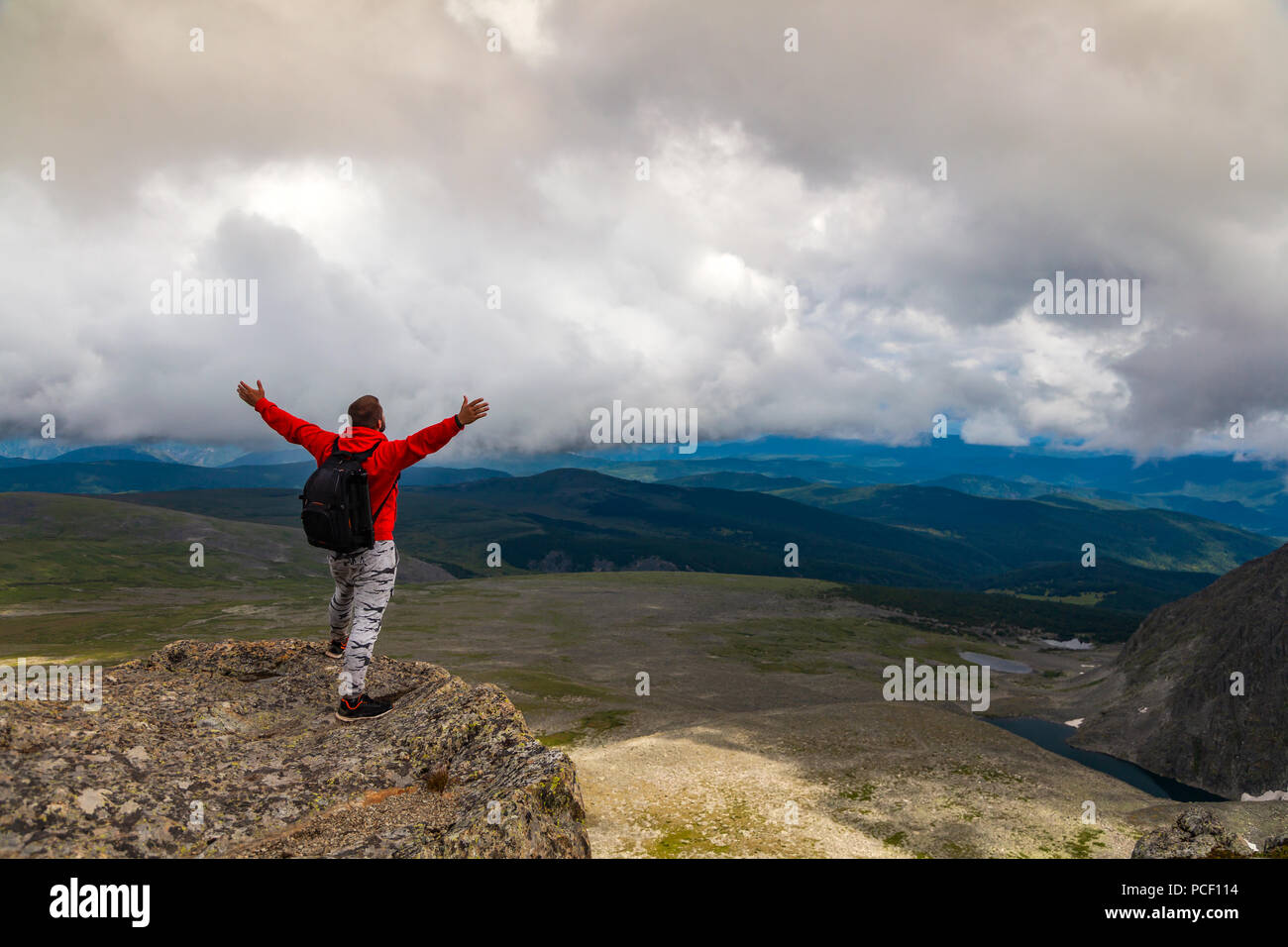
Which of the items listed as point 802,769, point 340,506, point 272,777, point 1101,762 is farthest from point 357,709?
point 1101,762

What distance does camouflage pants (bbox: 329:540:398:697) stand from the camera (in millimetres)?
13711

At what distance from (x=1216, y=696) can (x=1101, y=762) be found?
47.5 ft

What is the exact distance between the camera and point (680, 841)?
2864cm

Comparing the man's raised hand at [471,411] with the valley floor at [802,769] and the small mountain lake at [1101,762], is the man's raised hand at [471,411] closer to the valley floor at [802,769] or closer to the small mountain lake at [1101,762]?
the valley floor at [802,769]

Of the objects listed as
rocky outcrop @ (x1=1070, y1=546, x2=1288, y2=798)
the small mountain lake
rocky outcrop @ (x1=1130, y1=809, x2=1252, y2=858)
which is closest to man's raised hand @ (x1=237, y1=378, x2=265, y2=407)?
rocky outcrop @ (x1=1130, y1=809, x2=1252, y2=858)

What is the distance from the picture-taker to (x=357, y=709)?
14.8 metres

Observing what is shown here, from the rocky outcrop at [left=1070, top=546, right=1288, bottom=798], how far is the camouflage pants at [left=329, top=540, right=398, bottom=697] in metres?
82.2

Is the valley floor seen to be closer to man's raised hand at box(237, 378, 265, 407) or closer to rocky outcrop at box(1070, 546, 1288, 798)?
man's raised hand at box(237, 378, 265, 407)

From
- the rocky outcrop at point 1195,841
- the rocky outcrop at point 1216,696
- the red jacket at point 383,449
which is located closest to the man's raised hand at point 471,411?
the red jacket at point 383,449

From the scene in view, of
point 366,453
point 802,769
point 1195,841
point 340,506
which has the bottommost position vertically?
point 802,769

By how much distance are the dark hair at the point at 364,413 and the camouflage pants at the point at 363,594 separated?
2.56 metres

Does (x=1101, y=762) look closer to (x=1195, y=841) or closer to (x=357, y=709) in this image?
(x=1195, y=841)
